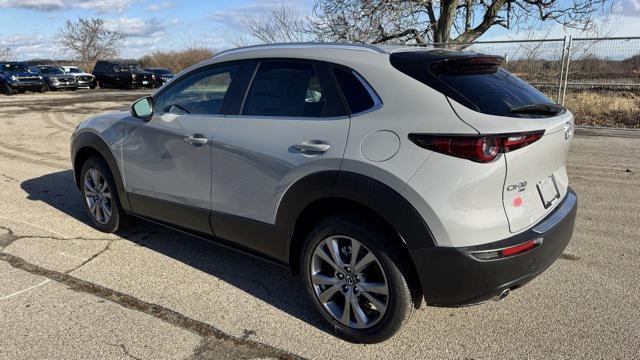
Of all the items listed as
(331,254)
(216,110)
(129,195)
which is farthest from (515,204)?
(129,195)

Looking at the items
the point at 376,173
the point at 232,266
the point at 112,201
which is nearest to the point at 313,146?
the point at 376,173

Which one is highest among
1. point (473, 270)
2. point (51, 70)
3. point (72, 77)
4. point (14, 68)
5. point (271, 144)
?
point (14, 68)

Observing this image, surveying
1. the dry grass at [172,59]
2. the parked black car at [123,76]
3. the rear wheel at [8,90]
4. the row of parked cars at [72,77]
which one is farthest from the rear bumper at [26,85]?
the dry grass at [172,59]

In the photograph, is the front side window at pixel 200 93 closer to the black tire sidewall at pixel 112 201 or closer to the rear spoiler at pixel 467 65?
the black tire sidewall at pixel 112 201

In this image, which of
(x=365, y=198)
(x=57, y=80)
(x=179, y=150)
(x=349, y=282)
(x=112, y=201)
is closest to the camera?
(x=365, y=198)

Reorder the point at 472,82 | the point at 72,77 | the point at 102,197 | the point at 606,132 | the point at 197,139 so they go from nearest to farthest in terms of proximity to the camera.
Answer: the point at 472,82, the point at 197,139, the point at 102,197, the point at 606,132, the point at 72,77

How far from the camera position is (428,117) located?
2711 millimetres

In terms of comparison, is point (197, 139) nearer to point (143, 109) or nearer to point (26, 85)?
point (143, 109)

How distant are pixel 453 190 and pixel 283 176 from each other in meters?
1.10

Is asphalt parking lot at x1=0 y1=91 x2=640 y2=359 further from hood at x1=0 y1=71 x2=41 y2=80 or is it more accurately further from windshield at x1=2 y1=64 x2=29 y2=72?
windshield at x1=2 y1=64 x2=29 y2=72

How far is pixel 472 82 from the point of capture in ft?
9.71

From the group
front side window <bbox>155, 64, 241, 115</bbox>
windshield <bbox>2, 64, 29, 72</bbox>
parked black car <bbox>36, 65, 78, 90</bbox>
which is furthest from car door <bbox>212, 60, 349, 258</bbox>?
parked black car <bbox>36, 65, 78, 90</bbox>

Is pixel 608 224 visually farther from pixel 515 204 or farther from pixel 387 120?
pixel 387 120

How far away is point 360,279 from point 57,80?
33.5m
